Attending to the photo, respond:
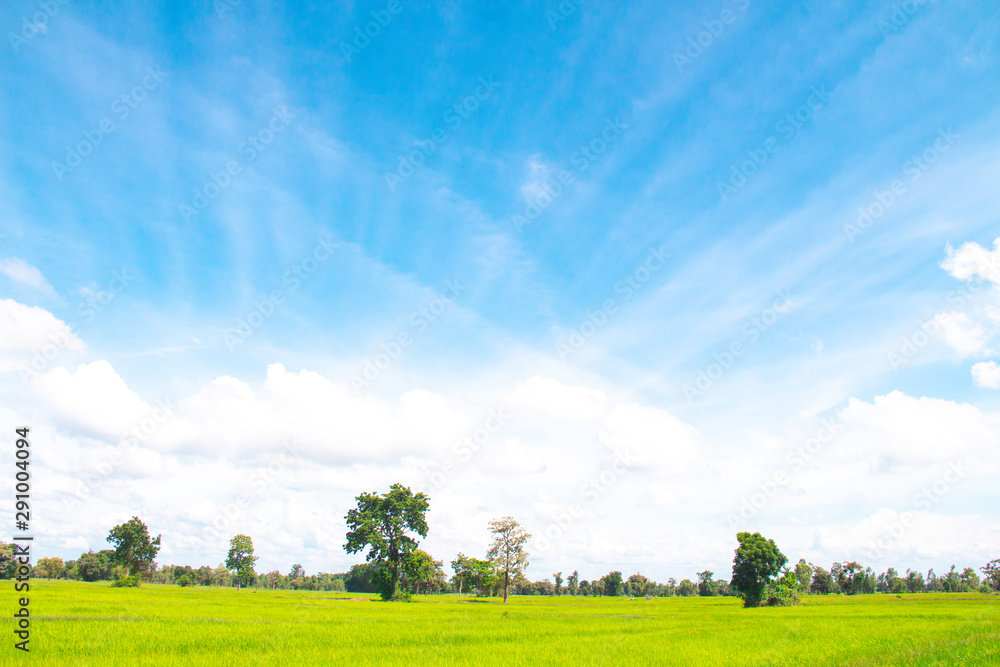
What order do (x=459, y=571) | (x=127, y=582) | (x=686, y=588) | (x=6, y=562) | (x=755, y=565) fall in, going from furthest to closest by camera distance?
(x=686, y=588) → (x=459, y=571) → (x=6, y=562) → (x=127, y=582) → (x=755, y=565)

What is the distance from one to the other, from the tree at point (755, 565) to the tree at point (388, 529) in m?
41.3

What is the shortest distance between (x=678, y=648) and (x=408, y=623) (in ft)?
55.7

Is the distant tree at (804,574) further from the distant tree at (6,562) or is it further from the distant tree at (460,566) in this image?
the distant tree at (6,562)

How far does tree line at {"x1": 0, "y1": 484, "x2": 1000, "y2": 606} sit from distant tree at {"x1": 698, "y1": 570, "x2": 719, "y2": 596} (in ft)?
1.72

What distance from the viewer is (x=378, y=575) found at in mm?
65688

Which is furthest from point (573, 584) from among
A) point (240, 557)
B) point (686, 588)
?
point (240, 557)

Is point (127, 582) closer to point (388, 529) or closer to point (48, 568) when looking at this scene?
point (388, 529)

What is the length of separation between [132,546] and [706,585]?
542ft

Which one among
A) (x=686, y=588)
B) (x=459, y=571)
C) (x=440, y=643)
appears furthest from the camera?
(x=686, y=588)

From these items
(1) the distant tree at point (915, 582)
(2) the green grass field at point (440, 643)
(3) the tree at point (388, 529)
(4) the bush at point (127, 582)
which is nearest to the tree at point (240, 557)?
(4) the bush at point (127, 582)

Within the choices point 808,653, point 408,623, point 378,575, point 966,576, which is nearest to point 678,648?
point 808,653

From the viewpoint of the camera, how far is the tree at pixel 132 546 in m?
→ 104

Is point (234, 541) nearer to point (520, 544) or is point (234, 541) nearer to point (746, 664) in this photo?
point (520, 544)

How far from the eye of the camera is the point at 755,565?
6638 cm
